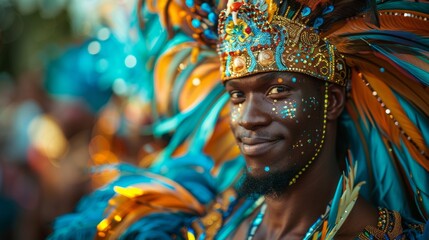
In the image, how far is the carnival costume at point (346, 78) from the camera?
2.59 metres

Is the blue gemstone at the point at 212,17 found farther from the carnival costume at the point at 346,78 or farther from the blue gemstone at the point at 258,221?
the blue gemstone at the point at 258,221

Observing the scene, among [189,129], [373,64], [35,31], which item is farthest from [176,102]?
[35,31]

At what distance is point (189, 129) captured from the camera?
3436mm

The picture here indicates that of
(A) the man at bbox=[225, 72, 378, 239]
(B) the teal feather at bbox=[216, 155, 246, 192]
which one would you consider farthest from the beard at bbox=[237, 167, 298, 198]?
(B) the teal feather at bbox=[216, 155, 246, 192]

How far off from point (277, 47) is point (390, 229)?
84 centimetres

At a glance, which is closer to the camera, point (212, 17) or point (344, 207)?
point (344, 207)

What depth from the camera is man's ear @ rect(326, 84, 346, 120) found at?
274 cm

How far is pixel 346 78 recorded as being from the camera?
2.76m

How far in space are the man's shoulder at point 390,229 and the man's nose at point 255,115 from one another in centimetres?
58

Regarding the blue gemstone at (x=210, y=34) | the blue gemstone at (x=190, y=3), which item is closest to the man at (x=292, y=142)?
the blue gemstone at (x=210, y=34)

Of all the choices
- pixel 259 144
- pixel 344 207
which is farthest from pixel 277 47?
pixel 344 207

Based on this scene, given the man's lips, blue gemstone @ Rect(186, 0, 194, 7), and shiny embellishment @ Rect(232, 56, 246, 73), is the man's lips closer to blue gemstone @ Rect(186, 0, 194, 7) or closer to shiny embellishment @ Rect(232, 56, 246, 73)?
shiny embellishment @ Rect(232, 56, 246, 73)

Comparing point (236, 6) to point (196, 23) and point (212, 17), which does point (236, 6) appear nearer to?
point (212, 17)

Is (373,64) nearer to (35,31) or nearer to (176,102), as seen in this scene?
(176,102)
